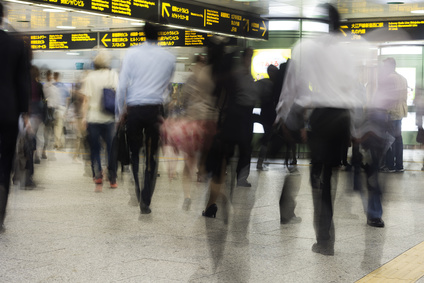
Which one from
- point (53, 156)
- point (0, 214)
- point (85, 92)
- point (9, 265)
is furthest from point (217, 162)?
point (53, 156)

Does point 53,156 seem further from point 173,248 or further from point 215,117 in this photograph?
point 173,248

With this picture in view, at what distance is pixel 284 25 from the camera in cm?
1523

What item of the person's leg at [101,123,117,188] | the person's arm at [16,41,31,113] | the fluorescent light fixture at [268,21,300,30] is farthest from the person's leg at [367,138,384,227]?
the fluorescent light fixture at [268,21,300,30]

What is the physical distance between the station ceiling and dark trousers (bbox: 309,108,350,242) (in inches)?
312

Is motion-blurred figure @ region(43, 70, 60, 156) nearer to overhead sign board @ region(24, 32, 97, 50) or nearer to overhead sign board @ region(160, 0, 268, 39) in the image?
overhead sign board @ region(160, 0, 268, 39)

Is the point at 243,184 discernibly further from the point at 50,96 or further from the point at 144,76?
the point at 50,96

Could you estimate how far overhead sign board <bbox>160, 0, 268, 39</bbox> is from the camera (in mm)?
13031

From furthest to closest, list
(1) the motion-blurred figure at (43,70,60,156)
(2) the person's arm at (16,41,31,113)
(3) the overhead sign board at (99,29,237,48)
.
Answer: (3) the overhead sign board at (99,29,237,48) → (1) the motion-blurred figure at (43,70,60,156) → (2) the person's arm at (16,41,31,113)

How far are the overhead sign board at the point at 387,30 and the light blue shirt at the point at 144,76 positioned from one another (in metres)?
9.11

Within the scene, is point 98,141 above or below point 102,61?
below

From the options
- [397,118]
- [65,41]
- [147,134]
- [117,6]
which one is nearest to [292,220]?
[147,134]

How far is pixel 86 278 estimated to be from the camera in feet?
13.1

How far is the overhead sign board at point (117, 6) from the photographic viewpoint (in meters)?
10.8

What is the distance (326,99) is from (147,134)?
226cm
